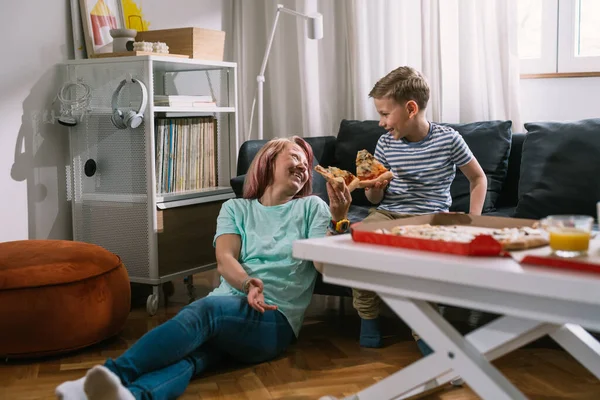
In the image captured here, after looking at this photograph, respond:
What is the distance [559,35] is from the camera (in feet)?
11.8

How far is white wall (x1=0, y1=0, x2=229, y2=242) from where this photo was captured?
10.7 feet

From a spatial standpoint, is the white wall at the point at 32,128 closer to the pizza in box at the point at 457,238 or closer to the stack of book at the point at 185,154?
the stack of book at the point at 185,154

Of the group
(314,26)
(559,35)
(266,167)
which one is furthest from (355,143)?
(559,35)

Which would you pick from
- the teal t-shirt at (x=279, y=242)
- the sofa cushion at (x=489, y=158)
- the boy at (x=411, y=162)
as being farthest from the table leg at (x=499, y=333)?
the sofa cushion at (x=489, y=158)

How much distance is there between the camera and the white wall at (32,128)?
325 cm

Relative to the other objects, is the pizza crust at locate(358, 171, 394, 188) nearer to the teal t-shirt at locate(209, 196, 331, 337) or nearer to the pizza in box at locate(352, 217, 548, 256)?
the teal t-shirt at locate(209, 196, 331, 337)

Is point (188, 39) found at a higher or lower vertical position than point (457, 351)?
higher

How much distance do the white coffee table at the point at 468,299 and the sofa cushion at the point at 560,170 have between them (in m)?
1.21

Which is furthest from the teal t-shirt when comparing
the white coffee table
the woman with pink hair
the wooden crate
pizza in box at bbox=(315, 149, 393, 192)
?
the wooden crate

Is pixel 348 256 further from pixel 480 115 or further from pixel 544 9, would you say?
pixel 544 9

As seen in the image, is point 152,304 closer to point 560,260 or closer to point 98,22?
point 98,22

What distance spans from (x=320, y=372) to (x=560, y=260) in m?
1.29

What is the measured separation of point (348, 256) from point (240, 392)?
0.94 m

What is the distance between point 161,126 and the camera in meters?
3.34
